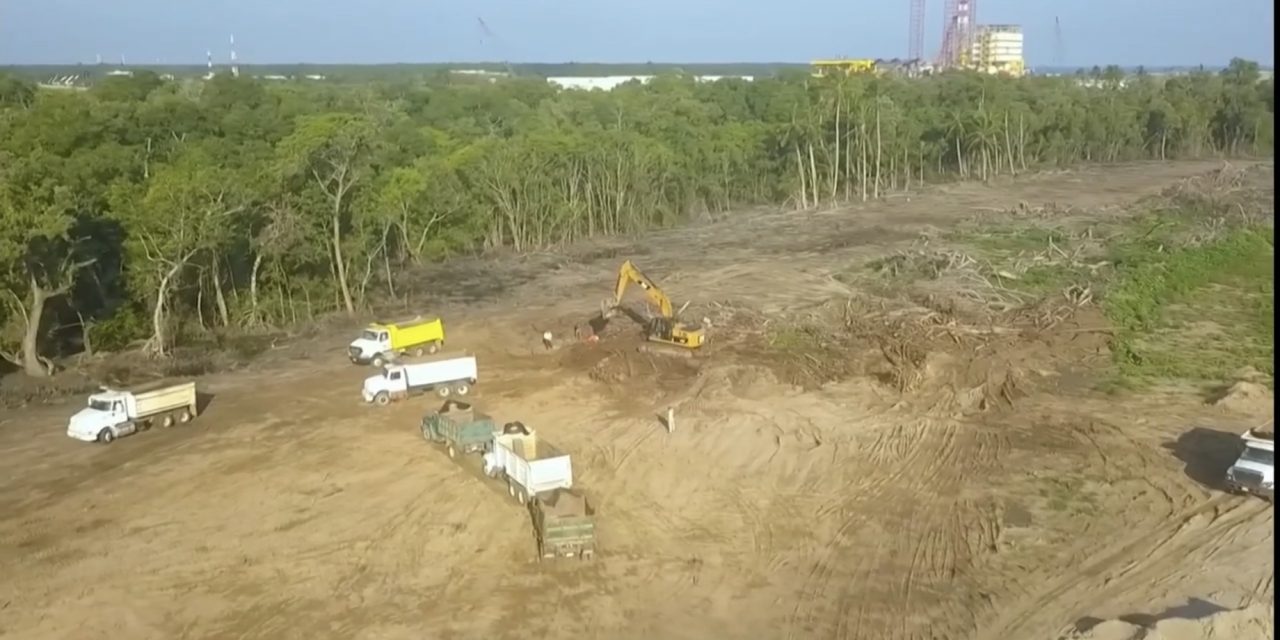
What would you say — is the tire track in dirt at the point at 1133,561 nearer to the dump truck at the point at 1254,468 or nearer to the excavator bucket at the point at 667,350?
the dump truck at the point at 1254,468

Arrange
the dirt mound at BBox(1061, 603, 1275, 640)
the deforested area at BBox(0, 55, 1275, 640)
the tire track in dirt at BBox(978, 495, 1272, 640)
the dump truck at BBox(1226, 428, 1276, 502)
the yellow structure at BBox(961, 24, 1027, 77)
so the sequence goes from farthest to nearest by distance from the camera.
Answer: the yellow structure at BBox(961, 24, 1027, 77), the dump truck at BBox(1226, 428, 1276, 502), the deforested area at BBox(0, 55, 1275, 640), the tire track in dirt at BBox(978, 495, 1272, 640), the dirt mound at BBox(1061, 603, 1275, 640)


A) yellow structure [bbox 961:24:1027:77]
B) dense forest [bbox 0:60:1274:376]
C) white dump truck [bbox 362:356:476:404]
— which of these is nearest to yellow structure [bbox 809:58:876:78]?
dense forest [bbox 0:60:1274:376]

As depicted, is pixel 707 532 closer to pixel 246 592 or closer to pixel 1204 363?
pixel 246 592

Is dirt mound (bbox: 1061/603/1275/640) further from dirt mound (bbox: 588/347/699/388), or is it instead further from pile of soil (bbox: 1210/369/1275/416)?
dirt mound (bbox: 588/347/699/388)

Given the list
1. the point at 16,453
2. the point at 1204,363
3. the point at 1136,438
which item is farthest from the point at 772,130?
the point at 16,453

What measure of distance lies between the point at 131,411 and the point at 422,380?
648 centimetres

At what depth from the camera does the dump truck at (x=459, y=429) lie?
22.1 metres

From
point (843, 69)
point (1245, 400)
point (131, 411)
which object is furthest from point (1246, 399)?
point (843, 69)

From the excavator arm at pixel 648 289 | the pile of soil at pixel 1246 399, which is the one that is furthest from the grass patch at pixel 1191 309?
the excavator arm at pixel 648 289

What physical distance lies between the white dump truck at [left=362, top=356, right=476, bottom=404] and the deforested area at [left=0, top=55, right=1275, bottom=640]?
3.4 inches

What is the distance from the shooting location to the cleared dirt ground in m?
16.3

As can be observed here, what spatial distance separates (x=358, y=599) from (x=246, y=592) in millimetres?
1833

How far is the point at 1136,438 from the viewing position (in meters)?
22.7

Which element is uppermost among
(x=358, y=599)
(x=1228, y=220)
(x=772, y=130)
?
(x=772, y=130)
